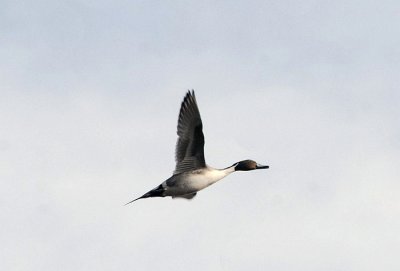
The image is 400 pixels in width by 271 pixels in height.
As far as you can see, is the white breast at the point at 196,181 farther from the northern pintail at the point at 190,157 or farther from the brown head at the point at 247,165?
the brown head at the point at 247,165

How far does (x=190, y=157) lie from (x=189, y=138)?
550mm

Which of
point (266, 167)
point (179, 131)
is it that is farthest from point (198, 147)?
point (266, 167)

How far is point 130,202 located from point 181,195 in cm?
166

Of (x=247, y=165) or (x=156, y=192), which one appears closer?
(x=156, y=192)

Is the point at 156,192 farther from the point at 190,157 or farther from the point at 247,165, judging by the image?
the point at 247,165

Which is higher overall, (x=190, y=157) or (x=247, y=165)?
(x=190, y=157)

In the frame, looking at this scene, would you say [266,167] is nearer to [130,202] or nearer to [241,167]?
[241,167]

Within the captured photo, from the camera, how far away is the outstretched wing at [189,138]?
33531mm

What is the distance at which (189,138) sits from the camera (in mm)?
33625

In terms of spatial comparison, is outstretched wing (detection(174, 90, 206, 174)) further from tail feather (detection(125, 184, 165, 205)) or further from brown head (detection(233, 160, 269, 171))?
brown head (detection(233, 160, 269, 171))

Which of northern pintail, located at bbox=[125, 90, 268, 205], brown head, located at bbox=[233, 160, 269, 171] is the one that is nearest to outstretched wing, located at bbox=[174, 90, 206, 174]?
northern pintail, located at bbox=[125, 90, 268, 205]

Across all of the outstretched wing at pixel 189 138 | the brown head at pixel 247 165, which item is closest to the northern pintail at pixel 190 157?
the outstretched wing at pixel 189 138

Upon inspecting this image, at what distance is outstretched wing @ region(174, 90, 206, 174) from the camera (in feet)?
110

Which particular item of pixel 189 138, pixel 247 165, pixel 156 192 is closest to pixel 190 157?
pixel 189 138
